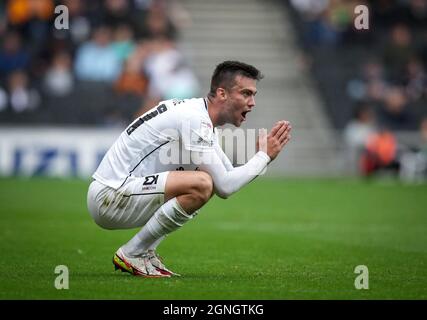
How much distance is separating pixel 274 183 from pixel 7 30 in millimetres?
9063

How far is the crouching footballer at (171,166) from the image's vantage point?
9.46 m

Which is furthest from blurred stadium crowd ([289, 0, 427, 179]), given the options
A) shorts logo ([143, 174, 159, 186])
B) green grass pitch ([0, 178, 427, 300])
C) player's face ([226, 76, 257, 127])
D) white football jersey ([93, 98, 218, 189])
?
shorts logo ([143, 174, 159, 186])

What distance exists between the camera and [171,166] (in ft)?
32.7

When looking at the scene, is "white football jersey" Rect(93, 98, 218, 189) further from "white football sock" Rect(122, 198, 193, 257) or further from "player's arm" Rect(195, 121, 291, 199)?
"white football sock" Rect(122, 198, 193, 257)

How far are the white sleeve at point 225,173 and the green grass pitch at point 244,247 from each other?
0.88 meters

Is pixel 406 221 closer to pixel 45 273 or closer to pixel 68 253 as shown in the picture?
pixel 68 253

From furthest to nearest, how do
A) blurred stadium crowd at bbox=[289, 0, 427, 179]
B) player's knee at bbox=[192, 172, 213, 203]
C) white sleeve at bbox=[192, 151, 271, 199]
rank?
blurred stadium crowd at bbox=[289, 0, 427, 179] < white sleeve at bbox=[192, 151, 271, 199] < player's knee at bbox=[192, 172, 213, 203]

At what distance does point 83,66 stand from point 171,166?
1827 cm

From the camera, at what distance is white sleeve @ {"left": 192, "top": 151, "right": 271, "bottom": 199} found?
945 centimetres

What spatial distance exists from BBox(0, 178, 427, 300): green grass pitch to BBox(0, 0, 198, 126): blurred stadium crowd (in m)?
4.64

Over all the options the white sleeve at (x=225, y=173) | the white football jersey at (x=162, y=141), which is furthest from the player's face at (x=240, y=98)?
the white sleeve at (x=225, y=173)

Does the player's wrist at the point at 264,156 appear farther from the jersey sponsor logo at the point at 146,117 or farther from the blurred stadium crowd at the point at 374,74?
the blurred stadium crowd at the point at 374,74

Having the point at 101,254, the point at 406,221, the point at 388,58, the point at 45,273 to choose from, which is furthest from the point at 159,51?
the point at 45,273

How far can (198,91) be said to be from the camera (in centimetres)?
2897
